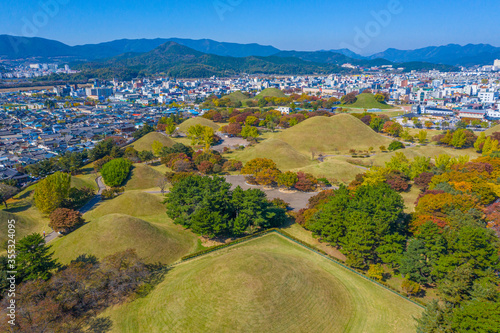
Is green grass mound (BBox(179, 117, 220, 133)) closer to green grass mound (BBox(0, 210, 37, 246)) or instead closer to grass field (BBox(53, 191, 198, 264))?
green grass mound (BBox(0, 210, 37, 246))

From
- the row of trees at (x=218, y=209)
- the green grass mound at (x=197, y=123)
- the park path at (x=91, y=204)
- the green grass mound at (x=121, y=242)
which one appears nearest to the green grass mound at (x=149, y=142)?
the green grass mound at (x=197, y=123)

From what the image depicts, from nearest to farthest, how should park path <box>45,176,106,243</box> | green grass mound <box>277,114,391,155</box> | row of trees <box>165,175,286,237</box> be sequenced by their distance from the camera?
row of trees <box>165,175,286,237</box> → park path <box>45,176,106,243</box> → green grass mound <box>277,114,391,155</box>

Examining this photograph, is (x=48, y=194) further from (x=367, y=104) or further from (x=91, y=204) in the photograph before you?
(x=367, y=104)

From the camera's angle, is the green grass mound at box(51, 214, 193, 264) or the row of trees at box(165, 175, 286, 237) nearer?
the green grass mound at box(51, 214, 193, 264)

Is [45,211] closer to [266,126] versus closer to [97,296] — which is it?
[97,296]

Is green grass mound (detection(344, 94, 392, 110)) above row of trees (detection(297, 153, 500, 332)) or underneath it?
above

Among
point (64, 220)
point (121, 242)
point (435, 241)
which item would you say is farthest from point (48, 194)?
point (435, 241)

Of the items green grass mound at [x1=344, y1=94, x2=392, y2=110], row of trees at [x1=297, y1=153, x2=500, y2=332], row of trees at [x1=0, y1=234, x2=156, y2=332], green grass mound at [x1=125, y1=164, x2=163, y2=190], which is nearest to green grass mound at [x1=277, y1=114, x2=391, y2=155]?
row of trees at [x1=297, y1=153, x2=500, y2=332]

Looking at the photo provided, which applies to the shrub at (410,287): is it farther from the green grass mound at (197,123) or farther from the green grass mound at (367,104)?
the green grass mound at (367,104)
